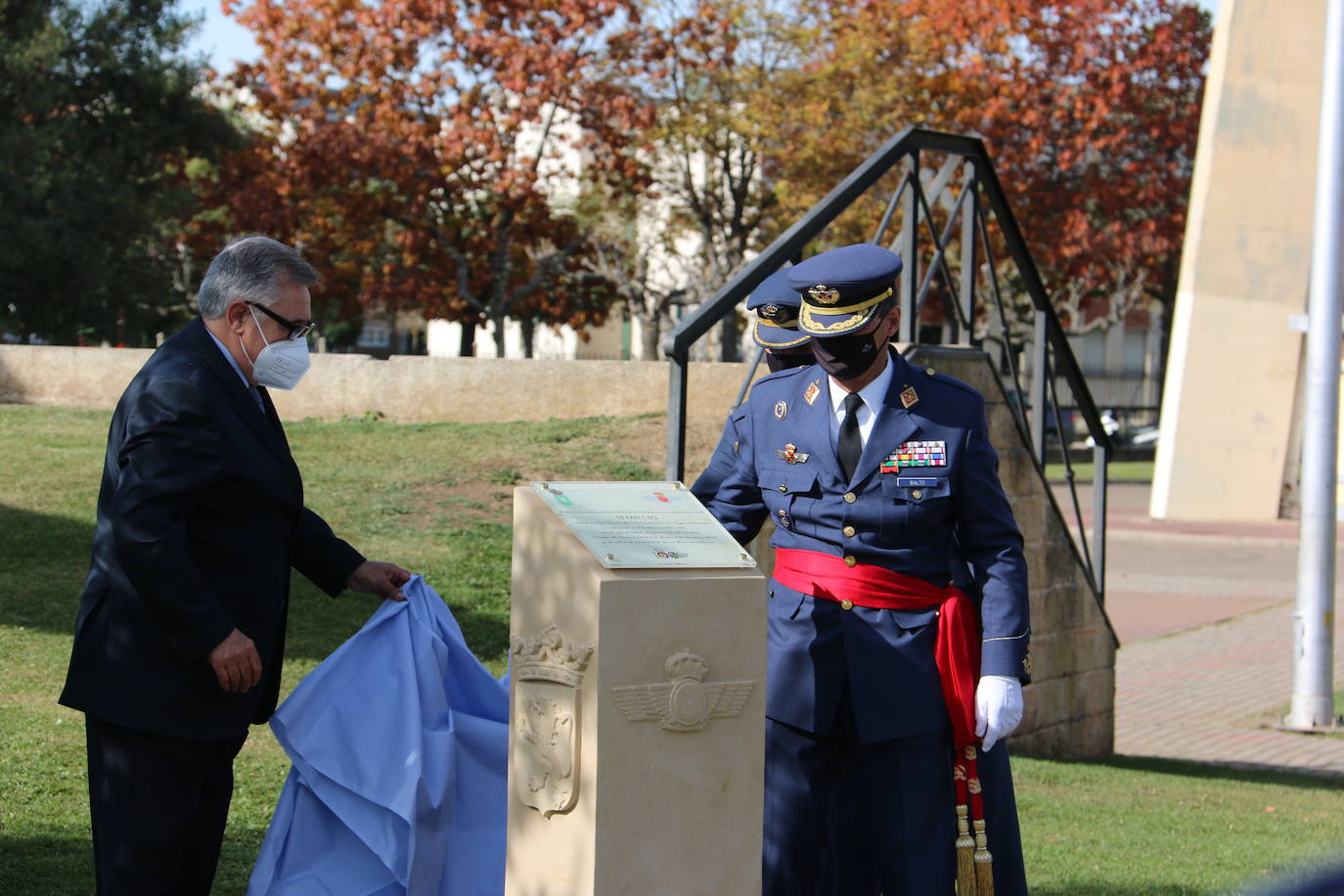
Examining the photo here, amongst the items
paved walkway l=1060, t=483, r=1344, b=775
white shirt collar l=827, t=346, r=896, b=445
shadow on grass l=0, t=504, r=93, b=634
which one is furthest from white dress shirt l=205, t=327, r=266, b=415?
paved walkway l=1060, t=483, r=1344, b=775

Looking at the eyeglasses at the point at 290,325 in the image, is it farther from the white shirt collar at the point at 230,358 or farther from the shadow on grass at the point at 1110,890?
the shadow on grass at the point at 1110,890

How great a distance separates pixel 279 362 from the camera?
147 inches

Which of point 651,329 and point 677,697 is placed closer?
point 677,697

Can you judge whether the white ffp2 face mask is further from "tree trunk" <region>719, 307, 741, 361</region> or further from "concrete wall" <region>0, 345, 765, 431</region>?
Result: "tree trunk" <region>719, 307, 741, 361</region>

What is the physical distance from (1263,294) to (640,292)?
406 inches

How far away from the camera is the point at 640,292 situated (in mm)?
27219

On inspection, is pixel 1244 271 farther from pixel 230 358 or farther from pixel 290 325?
pixel 230 358

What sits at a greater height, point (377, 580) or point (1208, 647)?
point (377, 580)

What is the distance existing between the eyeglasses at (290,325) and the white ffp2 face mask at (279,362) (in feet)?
0.04

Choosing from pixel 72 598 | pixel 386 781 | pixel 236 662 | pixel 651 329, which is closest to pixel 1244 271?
pixel 651 329

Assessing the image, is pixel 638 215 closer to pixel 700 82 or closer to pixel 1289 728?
pixel 700 82

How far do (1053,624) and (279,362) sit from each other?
16.6 ft

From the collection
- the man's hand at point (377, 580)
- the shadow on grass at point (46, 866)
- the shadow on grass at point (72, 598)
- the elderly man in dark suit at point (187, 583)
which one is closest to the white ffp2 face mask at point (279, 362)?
the elderly man in dark suit at point (187, 583)

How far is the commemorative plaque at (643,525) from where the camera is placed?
332cm
